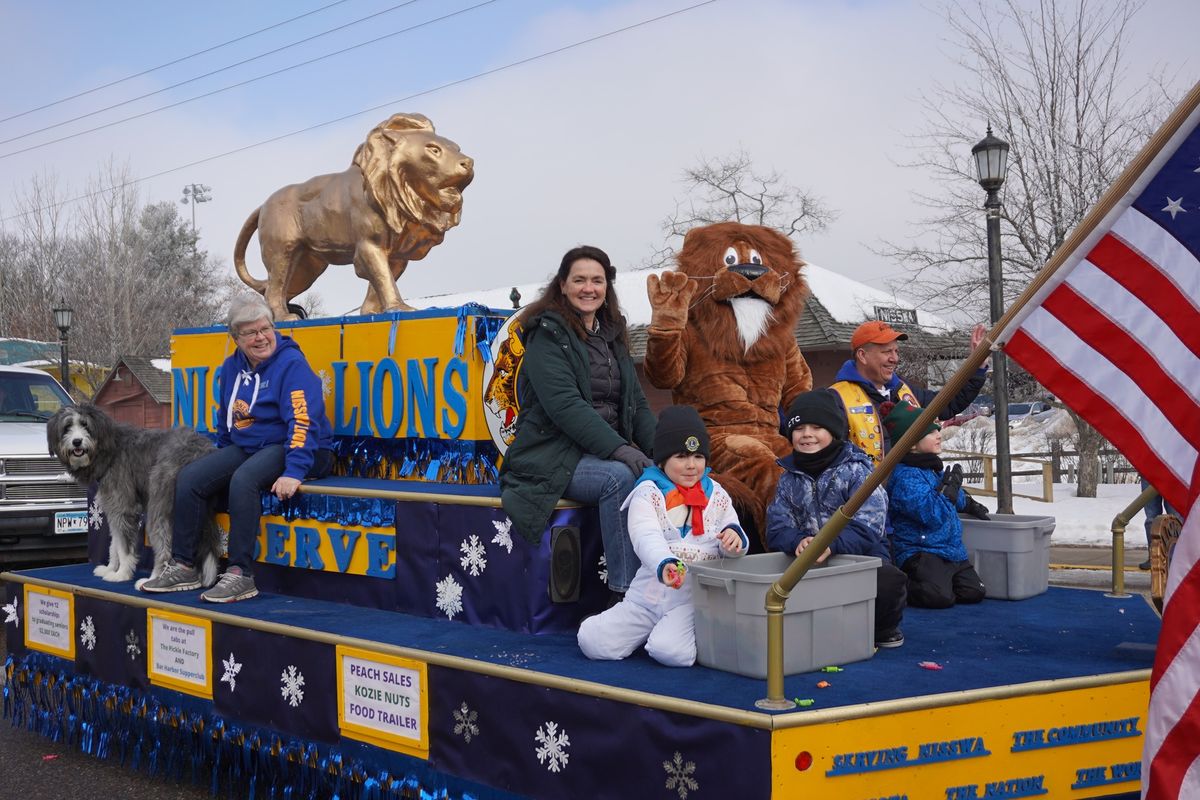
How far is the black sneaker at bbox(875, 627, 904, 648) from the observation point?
4.00 metres

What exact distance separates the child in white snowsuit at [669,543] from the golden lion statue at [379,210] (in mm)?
2514

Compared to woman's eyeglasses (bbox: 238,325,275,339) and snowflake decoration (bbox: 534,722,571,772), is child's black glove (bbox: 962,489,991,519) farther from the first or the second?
woman's eyeglasses (bbox: 238,325,275,339)

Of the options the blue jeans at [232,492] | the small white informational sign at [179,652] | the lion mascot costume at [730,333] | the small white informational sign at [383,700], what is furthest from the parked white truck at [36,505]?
the lion mascot costume at [730,333]

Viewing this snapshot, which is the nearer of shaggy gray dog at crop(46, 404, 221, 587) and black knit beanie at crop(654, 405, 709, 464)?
black knit beanie at crop(654, 405, 709, 464)

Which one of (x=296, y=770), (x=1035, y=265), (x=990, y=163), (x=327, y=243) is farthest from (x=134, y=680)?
(x=1035, y=265)

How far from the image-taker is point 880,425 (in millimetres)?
5363

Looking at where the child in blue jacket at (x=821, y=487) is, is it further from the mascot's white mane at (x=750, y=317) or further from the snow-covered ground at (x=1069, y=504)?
the snow-covered ground at (x=1069, y=504)

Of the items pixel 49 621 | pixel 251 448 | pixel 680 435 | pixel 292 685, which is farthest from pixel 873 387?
pixel 49 621

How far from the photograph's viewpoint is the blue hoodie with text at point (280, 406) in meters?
5.49

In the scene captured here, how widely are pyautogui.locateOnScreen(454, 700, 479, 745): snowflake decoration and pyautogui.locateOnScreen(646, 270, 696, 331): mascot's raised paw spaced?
2.11 m

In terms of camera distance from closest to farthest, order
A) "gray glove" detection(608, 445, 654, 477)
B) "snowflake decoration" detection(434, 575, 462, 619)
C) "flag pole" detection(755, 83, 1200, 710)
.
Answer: "flag pole" detection(755, 83, 1200, 710), "gray glove" detection(608, 445, 654, 477), "snowflake decoration" detection(434, 575, 462, 619)

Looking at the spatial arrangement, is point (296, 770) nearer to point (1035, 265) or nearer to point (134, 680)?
point (134, 680)

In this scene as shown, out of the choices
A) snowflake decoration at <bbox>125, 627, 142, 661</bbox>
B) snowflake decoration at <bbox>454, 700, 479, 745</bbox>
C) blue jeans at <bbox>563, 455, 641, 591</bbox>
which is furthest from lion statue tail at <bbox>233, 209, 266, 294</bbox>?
snowflake decoration at <bbox>454, 700, 479, 745</bbox>

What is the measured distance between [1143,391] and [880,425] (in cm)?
276
